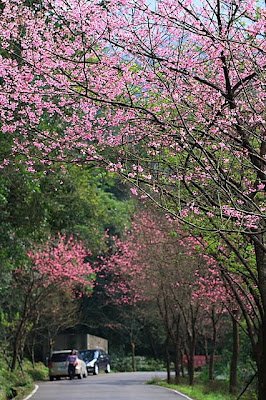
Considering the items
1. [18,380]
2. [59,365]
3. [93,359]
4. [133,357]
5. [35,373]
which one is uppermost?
[133,357]

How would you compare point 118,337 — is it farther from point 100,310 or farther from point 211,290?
point 211,290

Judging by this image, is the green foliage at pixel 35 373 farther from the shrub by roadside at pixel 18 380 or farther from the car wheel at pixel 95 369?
the car wheel at pixel 95 369

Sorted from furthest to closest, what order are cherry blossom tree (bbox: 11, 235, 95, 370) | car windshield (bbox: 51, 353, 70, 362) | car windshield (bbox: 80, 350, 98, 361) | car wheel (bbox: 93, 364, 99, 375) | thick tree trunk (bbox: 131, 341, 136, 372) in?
thick tree trunk (bbox: 131, 341, 136, 372)
car wheel (bbox: 93, 364, 99, 375)
car windshield (bbox: 80, 350, 98, 361)
car windshield (bbox: 51, 353, 70, 362)
cherry blossom tree (bbox: 11, 235, 95, 370)

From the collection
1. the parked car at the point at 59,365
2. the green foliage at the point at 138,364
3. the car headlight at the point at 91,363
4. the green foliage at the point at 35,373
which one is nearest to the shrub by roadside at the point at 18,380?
the green foliage at the point at 35,373

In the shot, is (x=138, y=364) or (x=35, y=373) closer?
(x=35, y=373)

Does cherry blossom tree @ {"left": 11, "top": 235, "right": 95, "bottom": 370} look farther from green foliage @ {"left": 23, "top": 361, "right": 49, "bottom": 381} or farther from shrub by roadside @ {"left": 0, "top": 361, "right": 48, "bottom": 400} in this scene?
green foliage @ {"left": 23, "top": 361, "right": 49, "bottom": 381}

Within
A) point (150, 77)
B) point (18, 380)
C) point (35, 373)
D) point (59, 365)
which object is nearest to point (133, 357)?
point (35, 373)

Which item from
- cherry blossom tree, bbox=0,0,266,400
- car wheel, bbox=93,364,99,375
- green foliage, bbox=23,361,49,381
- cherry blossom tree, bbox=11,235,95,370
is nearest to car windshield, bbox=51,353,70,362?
green foliage, bbox=23,361,49,381

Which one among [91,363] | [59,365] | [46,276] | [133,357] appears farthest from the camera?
[133,357]

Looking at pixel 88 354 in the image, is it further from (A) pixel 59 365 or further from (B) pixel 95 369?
(A) pixel 59 365

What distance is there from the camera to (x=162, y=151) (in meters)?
9.49

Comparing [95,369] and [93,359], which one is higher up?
[93,359]

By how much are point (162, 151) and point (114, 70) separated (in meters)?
1.60

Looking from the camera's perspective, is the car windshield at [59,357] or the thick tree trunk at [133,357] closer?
the car windshield at [59,357]
